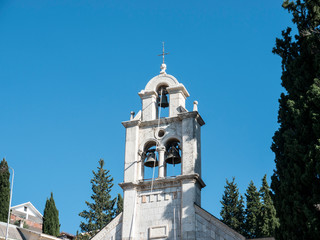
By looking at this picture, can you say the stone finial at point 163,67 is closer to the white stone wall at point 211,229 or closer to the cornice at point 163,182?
the cornice at point 163,182

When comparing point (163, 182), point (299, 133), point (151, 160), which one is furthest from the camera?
point (151, 160)

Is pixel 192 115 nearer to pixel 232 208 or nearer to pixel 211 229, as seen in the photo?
pixel 211 229

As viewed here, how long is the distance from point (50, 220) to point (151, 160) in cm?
1646

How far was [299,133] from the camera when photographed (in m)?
20.0

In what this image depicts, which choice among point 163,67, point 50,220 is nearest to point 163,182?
point 163,67

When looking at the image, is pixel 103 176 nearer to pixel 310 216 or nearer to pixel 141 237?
pixel 141 237

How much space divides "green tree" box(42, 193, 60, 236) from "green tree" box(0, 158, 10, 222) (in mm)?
3079

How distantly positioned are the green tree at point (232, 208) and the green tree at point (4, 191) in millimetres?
15642

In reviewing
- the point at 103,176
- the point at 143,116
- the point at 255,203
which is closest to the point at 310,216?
the point at 143,116

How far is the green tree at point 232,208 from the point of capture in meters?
40.9

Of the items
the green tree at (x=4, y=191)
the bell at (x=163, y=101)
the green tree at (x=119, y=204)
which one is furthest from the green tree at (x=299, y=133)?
the green tree at (x=119, y=204)

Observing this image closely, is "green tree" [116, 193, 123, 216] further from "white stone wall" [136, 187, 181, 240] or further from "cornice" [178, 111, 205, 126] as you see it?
"cornice" [178, 111, 205, 126]

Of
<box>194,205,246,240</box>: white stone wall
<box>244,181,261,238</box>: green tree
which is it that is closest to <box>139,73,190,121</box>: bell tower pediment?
<box>194,205,246,240</box>: white stone wall

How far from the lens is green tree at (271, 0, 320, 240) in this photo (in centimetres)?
1881
